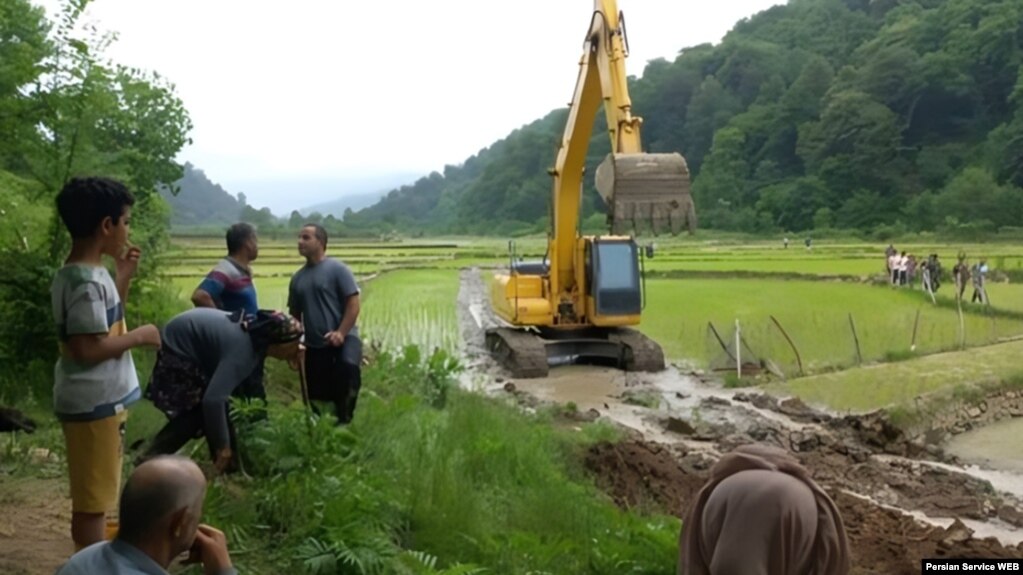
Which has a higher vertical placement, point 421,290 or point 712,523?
Answer: point 712,523

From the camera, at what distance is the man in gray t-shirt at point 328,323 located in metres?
5.38

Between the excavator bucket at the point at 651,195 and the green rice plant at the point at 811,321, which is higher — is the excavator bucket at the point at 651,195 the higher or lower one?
the higher one

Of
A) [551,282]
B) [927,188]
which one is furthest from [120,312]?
[927,188]

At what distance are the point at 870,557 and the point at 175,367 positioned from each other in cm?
Result: 421

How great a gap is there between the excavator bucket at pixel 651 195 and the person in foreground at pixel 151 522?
8080 millimetres

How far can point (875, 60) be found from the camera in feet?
222

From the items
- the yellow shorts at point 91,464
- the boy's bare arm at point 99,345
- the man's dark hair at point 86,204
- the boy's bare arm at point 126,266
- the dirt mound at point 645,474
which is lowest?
the dirt mound at point 645,474

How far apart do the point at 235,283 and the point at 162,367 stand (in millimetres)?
701

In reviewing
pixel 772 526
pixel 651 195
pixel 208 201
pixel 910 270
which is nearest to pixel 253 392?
pixel 772 526

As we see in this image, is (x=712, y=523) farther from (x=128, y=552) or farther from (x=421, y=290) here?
(x=421, y=290)

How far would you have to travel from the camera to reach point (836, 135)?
6406 centimetres

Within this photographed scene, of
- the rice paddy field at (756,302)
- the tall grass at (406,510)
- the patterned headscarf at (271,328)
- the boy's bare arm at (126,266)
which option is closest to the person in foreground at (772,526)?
the tall grass at (406,510)

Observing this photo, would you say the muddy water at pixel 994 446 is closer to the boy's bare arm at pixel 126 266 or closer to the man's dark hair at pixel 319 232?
the man's dark hair at pixel 319 232

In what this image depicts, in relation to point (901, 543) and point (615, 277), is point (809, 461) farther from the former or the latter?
point (615, 277)
